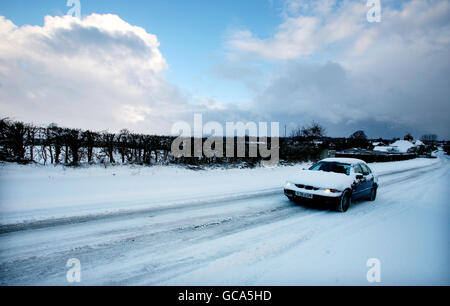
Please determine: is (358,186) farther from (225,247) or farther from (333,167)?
(225,247)

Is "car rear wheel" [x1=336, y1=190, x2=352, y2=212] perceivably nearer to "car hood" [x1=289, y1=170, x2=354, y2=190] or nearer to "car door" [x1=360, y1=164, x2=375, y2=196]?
"car hood" [x1=289, y1=170, x2=354, y2=190]

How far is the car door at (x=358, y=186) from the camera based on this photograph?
688 centimetres

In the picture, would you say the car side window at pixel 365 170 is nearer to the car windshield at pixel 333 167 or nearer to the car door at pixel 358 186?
the car door at pixel 358 186

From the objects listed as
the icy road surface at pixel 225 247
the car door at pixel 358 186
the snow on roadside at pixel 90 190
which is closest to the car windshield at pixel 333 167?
the car door at pixel 358 186

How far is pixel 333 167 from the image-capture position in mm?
7457

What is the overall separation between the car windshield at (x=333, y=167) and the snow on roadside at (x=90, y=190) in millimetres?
2528

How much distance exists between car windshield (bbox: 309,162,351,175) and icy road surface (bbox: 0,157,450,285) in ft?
5.02

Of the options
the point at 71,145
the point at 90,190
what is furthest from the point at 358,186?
the point at 71,145

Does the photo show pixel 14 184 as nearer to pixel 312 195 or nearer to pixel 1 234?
pixel 1 234

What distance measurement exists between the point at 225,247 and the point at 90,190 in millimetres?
6493

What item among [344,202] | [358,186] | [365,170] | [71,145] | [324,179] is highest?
[71,145]

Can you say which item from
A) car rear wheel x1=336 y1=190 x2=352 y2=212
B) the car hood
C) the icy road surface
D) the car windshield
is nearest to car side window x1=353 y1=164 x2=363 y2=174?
the car windshield

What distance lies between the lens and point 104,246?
3795 millimetres
